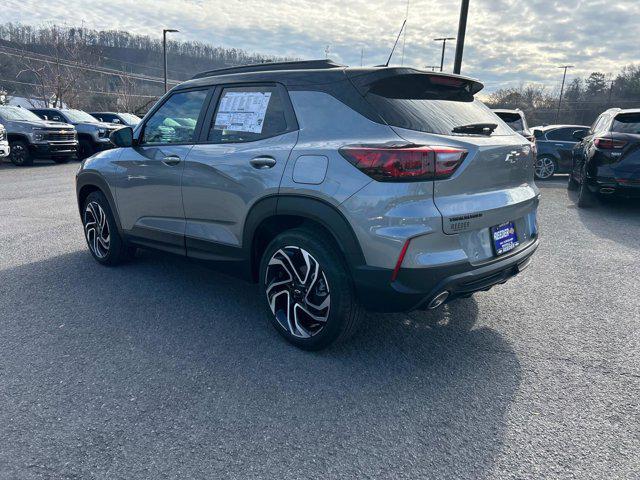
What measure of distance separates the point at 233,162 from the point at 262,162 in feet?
0.97

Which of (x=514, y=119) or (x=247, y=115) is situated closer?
(x=247, y=115)

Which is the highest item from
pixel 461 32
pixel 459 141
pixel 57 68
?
pixel 57 68

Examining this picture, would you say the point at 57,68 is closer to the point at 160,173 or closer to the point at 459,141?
the point at 160,173

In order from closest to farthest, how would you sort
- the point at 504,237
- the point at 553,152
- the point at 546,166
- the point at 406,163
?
the point at 406,163
the point at 504,237
the point at 553,152
the point at 546,166

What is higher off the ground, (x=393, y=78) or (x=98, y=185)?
(x=393, y=78)

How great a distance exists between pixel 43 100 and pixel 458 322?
36637mm

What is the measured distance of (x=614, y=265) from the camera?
16.3 ft

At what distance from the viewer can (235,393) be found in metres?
2.59

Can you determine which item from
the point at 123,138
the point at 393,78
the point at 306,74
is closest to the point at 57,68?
the point at 123,138

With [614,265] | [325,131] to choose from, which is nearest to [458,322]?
[325,131]

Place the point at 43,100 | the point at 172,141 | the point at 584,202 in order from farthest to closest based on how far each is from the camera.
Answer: the point at 43,100 < the point at 584,202 < the point at 172,141

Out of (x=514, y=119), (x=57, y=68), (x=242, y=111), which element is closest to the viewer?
(x=242, y=111)

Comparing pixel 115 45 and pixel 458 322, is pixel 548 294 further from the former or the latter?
pixel 115 45

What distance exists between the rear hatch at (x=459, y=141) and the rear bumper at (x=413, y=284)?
0.81 feet
